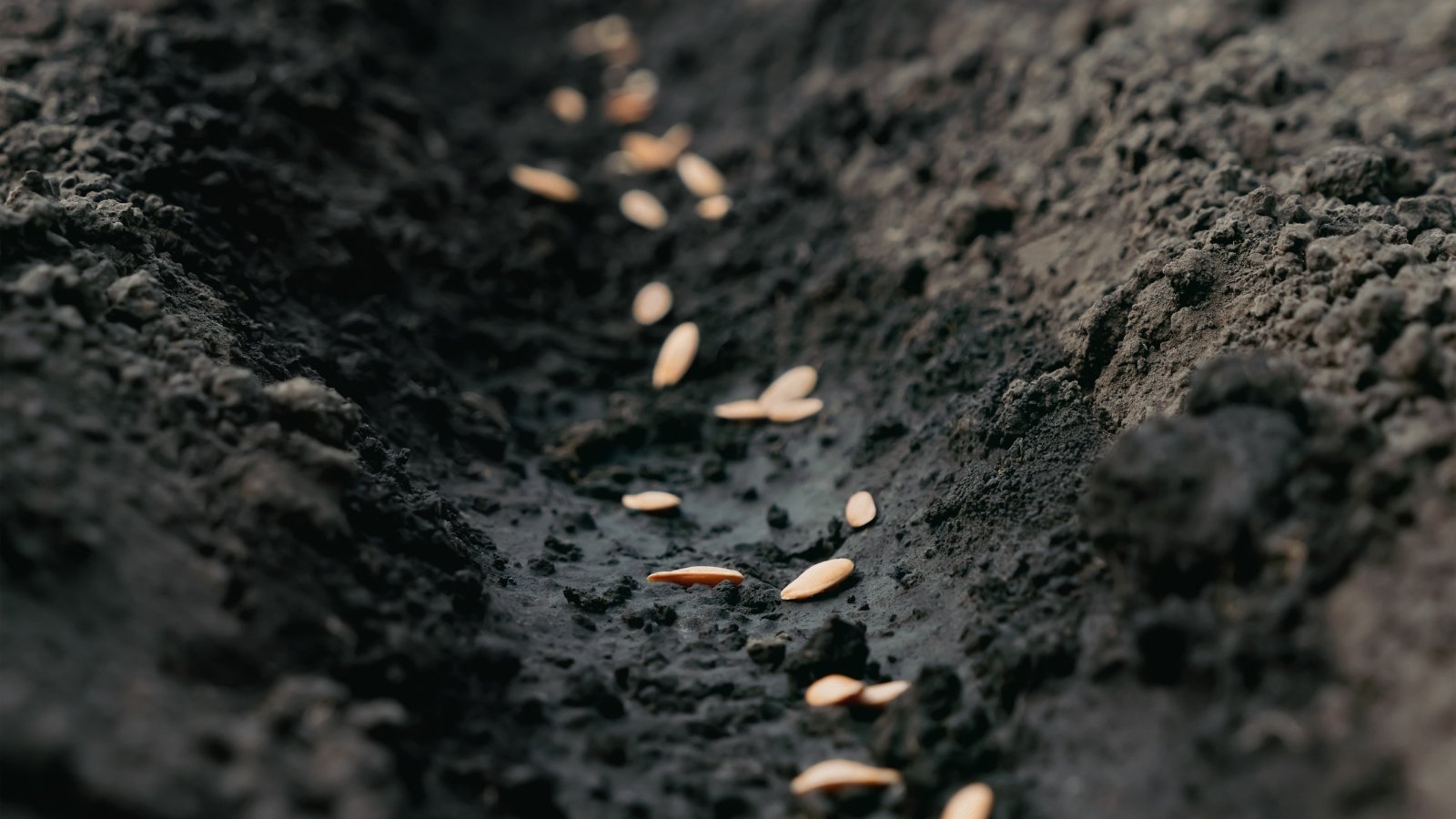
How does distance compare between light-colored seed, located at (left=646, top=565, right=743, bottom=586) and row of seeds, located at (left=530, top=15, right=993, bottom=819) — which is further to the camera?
light-colored seed, located at (left=646, top=565, right=743, bottom=586)

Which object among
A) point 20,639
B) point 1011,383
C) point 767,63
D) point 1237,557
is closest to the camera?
point 20,639

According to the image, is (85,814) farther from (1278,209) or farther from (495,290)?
(1278,209)

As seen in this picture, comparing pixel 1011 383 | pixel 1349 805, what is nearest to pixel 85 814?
pixel 1349 805

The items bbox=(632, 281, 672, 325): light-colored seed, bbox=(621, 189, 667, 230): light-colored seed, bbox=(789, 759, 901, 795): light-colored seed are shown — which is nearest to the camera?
bbox=(789, 759, 901, 795): light-colored seed

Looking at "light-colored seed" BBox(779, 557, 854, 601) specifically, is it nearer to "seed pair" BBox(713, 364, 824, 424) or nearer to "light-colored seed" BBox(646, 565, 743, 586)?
"light-colored seed" BBox(646, 565, 743, 586)

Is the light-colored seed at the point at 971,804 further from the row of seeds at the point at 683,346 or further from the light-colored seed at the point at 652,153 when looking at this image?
the light-colored seed at the point at 652,153

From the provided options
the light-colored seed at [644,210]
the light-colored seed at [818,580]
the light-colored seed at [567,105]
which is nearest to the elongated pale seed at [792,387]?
the light-colored seed at [818,580]

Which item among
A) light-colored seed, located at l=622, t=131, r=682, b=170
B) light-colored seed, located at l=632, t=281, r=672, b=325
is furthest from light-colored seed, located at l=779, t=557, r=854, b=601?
light-colored seed, located at l=622, t=131, r=682, b=170
